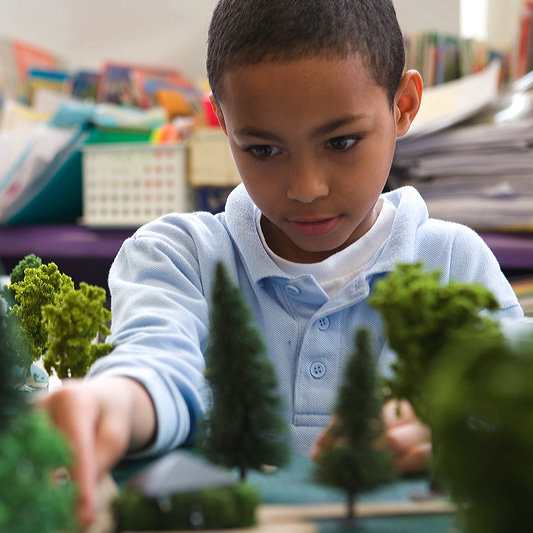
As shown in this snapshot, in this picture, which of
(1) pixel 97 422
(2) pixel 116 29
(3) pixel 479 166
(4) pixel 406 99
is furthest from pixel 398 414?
(2) pixel 116 29

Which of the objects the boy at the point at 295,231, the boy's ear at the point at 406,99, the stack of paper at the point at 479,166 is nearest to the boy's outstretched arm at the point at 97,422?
the boy at the point at 295,231

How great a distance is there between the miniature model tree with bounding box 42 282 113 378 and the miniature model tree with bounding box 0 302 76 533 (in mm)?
173

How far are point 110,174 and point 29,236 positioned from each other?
277mm

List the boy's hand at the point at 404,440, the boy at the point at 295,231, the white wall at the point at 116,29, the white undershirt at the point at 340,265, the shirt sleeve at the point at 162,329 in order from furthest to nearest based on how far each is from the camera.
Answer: the white wall at the point at 116,29, the white undershirt at the point at 340,265, the boy at the point at 295,231, the shirt sleeve at the point at 162,329, the boy's hand at the point at 404,440

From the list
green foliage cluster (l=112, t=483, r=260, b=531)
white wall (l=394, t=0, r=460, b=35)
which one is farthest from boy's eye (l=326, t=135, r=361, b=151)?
white wall (l=394, t=0, r=460, b=35)

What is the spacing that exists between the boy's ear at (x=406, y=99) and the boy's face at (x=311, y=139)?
0.18 feet

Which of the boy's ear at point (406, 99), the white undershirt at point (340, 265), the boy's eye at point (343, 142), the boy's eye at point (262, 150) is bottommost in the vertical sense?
the white undershirt at point (340, 265)

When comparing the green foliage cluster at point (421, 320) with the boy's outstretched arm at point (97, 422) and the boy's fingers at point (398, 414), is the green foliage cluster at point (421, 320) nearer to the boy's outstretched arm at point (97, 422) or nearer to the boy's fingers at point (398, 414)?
the boy's fingers at point (398, 414)

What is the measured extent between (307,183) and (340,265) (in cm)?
18

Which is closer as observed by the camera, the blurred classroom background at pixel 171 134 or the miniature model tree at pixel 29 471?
the miniature model tree at pixel 29 471

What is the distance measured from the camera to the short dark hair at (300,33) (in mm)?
644

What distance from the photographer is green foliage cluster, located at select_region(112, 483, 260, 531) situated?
1.05 ft

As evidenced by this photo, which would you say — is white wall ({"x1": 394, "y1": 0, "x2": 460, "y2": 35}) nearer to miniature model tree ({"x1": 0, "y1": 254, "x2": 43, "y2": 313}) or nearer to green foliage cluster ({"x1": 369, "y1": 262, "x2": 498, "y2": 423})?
miniature model tree ({"x1": 0, "y1": 254, "x2": 43, "y2": 313})

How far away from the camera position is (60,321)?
0.49m
